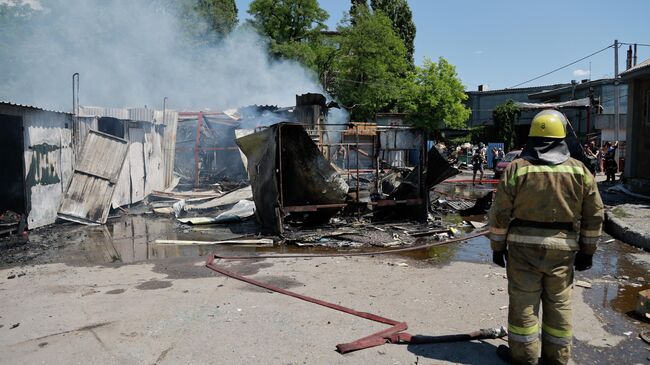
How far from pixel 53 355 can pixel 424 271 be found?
4407 mm

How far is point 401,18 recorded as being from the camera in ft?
147

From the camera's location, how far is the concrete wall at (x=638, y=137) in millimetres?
13523

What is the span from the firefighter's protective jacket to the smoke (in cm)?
2391

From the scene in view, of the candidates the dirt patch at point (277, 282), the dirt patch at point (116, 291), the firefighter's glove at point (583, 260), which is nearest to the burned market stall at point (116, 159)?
the dirt patch at point (116, 291)

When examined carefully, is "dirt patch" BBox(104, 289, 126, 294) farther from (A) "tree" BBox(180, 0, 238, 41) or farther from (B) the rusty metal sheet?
(A) "tree" BBox(180, 0, 238, 41)

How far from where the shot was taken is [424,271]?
638 centimetres

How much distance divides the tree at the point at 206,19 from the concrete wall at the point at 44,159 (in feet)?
81.1

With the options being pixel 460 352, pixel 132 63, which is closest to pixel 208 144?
pixel 132 63

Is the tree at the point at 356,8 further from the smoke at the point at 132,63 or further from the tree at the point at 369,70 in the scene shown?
the smoke at the point at 132,63

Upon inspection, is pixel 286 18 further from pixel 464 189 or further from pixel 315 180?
pixel 315 180

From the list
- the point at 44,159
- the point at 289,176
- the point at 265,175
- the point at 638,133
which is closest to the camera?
the point at 265,175

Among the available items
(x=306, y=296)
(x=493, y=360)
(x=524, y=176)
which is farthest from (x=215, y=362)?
(x=524, y=176)

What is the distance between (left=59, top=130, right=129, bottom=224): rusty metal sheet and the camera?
10.4m

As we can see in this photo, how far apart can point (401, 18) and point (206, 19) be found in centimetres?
1959
